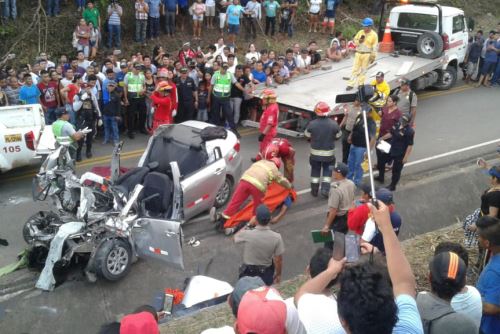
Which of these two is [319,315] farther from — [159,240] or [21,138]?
[21,138]

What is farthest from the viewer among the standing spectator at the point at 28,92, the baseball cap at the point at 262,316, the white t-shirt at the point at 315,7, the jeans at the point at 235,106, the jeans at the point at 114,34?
the white t-shirt at the point at 315,7

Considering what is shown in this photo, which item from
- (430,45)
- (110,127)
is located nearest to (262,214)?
(110,127)

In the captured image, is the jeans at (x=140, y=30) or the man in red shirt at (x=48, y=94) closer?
the man in red shirt at (x=48, y=94)

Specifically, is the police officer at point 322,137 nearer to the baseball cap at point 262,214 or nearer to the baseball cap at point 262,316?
the baseball cap at point 262,214

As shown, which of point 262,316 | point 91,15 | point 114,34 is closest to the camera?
point 262,316

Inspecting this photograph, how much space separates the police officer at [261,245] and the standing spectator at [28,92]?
674 centimetres

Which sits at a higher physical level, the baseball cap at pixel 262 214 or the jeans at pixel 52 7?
the jeans at pixel 52 7

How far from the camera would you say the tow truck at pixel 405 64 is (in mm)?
13000

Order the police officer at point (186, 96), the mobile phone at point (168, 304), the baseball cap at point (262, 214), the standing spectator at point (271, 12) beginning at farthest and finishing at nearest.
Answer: the standing spectator at point (271, 12)
the police officer at point (186, 96)
the baseball cap at point (262, 214)
the mobile phone at point (168, 304)

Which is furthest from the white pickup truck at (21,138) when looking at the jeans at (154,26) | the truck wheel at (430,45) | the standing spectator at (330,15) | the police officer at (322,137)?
the standing spectator at (330,15)

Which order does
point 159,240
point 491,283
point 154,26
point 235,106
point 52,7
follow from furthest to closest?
point 154,26 → point 52,7 → point 235,106 → point 159,240 → point 491,283

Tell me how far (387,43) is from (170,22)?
21.2ft

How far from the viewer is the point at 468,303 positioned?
425cm

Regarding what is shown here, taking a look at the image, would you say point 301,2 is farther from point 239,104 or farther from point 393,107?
point 393,107
